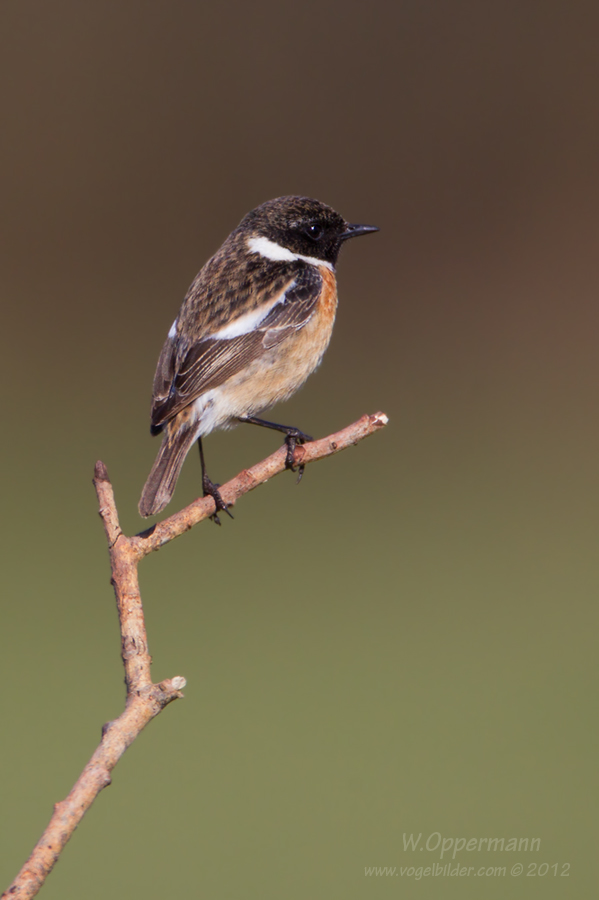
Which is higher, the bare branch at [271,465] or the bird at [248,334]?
the bird at [248,334]

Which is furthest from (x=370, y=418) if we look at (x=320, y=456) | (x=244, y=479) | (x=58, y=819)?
(x=58, y=819)

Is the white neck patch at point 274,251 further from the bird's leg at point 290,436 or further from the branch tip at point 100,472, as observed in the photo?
the branch tip at point 100,472

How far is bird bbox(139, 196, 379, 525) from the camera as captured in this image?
109 inches

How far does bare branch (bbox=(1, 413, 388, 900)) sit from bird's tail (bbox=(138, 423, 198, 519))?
1.09 feet

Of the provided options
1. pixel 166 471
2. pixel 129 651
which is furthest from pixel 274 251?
pixel 129 651

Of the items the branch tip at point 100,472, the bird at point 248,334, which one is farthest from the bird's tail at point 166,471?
the branch tip at point 100,472

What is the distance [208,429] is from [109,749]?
1774mm

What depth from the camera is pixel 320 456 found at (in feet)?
7.27

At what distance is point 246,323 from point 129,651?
1.73m

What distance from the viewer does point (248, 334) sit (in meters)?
2.94

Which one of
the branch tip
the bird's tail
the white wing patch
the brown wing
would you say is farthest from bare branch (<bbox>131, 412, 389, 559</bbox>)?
the white wing patch

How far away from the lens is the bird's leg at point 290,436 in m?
2.43

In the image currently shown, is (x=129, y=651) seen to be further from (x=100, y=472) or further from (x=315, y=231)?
(x=315, y=231)

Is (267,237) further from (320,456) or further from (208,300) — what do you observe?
(320,456)
